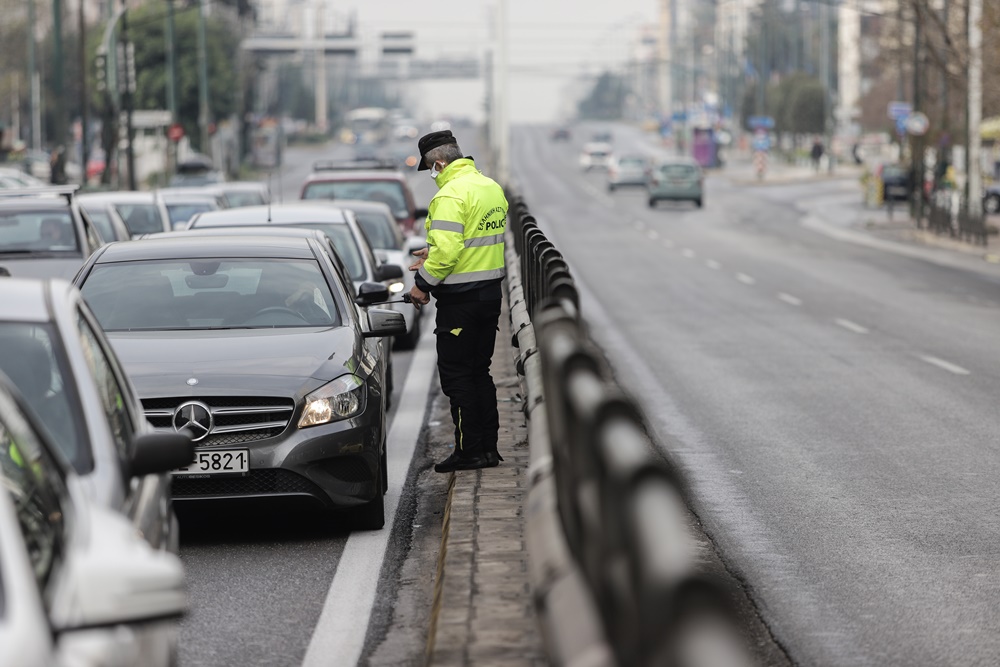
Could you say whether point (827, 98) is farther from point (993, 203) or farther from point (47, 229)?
point (47, 229)

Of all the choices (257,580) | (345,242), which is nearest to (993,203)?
(345,242)

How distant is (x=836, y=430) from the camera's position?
1263 cm

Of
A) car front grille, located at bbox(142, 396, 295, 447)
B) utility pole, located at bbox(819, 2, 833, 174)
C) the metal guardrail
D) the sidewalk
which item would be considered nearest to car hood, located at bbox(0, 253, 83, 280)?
the sidewalk

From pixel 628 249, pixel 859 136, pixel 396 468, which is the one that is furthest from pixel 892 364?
pixel 859 136

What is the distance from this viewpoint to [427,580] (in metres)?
7.91

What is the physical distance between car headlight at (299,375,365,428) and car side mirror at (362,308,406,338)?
3.52ft

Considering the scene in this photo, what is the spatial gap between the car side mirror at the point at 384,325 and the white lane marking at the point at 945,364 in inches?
297

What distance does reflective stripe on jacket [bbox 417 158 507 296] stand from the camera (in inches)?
378

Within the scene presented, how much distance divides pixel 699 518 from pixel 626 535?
246 inches

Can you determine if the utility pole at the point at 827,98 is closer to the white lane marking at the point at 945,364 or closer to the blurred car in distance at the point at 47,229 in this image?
the white lane marking at the point at 945,364

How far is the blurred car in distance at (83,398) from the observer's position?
5047 mm

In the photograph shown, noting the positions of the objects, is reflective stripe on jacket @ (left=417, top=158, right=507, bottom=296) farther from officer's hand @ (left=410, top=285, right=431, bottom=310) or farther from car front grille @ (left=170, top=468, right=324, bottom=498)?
car front grille @ (left=170, top=468, right=324, bottom=498)

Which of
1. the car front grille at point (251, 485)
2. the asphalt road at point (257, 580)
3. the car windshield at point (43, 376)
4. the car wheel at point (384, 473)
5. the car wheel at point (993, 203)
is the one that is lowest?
the car wheel at point (993, 203)

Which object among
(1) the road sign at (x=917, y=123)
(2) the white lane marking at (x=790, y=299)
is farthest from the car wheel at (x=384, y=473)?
(1) the road sign at (x=917, y=123)
